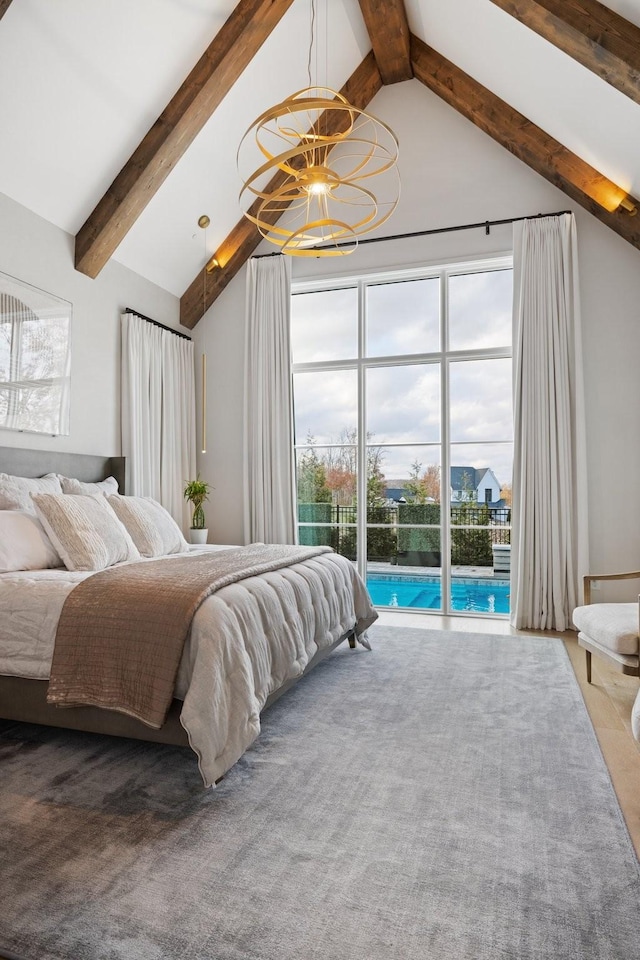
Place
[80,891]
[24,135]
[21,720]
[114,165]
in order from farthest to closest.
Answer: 1. [114,165]
2. [24,135]
3. [21,720]
4. [80,891]

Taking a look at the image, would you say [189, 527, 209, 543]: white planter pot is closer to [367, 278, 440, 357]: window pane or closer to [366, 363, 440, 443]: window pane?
[366, 363, 440, 443]: window pane

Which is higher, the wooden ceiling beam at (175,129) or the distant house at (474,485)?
the wooden ceiling beam at (175,129)

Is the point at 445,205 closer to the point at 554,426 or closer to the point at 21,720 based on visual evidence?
the point at 554,426

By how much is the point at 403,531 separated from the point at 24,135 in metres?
4.02

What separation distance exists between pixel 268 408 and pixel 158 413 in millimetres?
996

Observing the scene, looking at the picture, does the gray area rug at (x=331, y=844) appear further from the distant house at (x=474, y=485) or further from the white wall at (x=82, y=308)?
the distant house at (x=474, y=485)

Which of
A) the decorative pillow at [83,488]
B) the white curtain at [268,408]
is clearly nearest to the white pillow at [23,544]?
the decorative pillow at [83,488]

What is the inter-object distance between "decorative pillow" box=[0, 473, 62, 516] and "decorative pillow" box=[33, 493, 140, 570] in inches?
7.4

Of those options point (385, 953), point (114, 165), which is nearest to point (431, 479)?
point (114, 165)

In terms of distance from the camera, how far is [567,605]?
480 centimetres

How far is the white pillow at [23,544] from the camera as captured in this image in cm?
305

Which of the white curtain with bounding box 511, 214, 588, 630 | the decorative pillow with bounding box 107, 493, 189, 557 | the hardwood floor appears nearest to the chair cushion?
the hardwood floor

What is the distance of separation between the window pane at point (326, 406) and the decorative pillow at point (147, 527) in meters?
2.05

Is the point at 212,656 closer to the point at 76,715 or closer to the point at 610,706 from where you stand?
the point at 76,715
